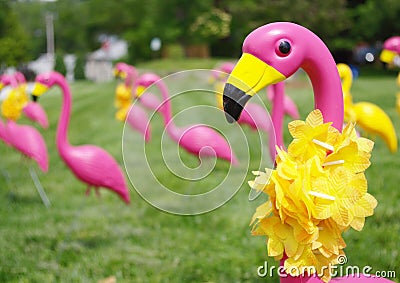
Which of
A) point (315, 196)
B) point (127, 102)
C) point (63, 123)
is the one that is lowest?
point (127, 102)

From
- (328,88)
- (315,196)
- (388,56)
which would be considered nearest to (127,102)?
(388,56)

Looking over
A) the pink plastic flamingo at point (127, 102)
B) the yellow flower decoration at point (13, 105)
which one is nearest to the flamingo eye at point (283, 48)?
the pink plastic flamingo at point (127, 102)

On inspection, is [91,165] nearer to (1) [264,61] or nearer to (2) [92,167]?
(2) [92,167]

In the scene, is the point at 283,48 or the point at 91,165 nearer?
the point at 283,48

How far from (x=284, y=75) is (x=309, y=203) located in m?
0.42

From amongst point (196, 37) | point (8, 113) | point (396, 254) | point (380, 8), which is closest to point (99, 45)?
point (196, 37)

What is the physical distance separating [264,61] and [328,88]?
10.3 inches

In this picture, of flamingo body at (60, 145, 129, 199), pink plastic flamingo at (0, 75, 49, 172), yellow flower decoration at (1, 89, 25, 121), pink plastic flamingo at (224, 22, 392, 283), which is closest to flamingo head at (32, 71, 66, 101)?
flamingo body at (60, 145, 129, 199)

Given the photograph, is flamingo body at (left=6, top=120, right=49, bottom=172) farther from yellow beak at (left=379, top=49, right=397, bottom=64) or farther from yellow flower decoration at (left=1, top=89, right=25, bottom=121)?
yellow beak at (left=379, top=49, right=397, bottom=64)

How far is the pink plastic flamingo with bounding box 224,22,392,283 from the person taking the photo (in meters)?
1.67

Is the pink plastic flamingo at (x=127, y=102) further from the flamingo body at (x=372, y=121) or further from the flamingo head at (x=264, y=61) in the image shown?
the flamingo head at (x=264, y=61)

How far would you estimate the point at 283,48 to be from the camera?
1.70 metres

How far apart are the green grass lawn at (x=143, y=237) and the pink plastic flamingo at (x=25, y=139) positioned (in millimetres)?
520

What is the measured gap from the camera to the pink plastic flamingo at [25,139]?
16.2 feet
